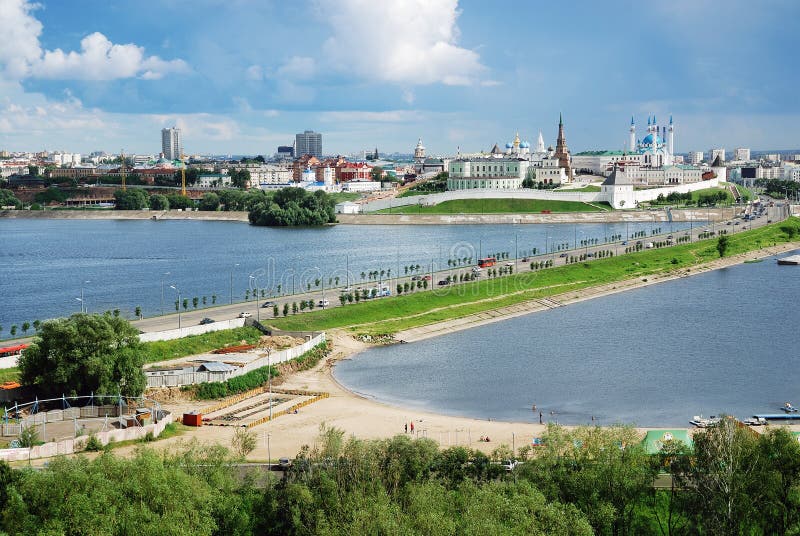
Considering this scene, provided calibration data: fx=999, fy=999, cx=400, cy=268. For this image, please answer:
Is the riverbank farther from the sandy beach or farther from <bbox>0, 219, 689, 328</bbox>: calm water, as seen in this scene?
the sandy beach

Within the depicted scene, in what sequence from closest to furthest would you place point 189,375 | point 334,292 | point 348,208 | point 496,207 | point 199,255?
point 189,375 < point 334,292 < point 199,255 < point 496,207 < point 348,208

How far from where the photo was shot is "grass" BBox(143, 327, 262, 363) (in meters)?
23.7

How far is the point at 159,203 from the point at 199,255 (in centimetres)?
3809

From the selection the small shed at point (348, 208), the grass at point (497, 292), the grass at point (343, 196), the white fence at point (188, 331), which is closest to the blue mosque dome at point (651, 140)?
the grass at point (343, 196)

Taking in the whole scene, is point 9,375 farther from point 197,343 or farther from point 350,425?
→ point 350,425

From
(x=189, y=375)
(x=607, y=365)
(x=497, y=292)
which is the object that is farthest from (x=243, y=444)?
(x=497, y=292)

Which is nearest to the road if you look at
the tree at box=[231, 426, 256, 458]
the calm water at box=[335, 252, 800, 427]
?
the calm water at box=[335, 252, 800, 427]

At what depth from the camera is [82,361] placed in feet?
63.7

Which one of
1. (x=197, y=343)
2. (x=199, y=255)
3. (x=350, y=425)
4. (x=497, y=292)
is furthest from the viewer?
(x=199, y=255)

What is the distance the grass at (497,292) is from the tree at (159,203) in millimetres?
49710

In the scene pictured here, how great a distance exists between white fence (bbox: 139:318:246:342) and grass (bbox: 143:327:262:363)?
5.3 inches

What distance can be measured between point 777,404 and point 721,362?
4.30 metres

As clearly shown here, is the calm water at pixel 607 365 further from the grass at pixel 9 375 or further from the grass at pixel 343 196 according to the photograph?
the grass at pixel 343 196

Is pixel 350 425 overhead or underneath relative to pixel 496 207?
underneath
